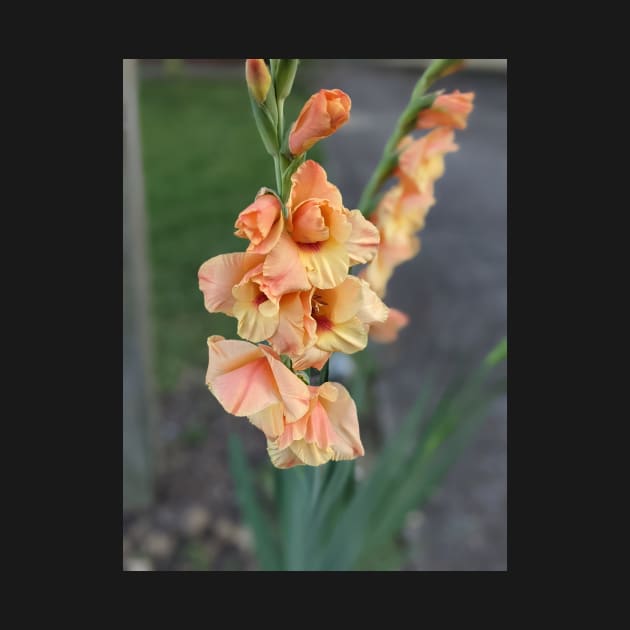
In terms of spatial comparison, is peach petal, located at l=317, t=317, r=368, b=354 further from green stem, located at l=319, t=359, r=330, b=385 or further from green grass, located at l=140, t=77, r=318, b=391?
green grass, located at l=140, t=77, r=318, b=391

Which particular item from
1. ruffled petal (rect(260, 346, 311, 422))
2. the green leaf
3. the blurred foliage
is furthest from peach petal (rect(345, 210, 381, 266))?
the green leaf

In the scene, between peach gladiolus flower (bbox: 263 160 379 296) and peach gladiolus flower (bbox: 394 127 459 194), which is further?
peach gladiolus flower (bbox: 394 127 459 194)

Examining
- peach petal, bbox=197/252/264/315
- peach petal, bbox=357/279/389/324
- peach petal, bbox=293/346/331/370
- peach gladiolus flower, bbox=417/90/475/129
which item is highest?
peach gladiolus flower, bbox=417/90/475/129

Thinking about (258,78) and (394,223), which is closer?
(258,78)

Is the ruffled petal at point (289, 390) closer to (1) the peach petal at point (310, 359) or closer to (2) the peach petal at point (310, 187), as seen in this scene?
(1) the peach petal at point (310, 359)

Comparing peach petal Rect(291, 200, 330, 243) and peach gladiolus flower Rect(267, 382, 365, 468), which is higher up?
peach petal Rect(291, 200, 330, 243)

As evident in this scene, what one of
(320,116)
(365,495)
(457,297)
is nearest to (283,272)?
(320,116)

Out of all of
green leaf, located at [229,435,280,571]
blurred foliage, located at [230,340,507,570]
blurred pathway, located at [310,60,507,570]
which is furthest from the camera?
blurred pathway, located at [310,60,507,570]

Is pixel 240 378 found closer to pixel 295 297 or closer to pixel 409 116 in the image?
pixel 295 297

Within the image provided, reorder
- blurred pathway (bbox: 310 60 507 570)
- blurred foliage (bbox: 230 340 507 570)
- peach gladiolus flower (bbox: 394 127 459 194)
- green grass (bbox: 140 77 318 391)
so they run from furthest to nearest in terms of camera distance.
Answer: green grass (bbox: 140 77 318 391) < blurred pathway (bbox: 310 60 507 570) < blurred foliage (bbox: 230 340 507 570) < peach gladiolus flower (bbox: 394 127 459 194)
